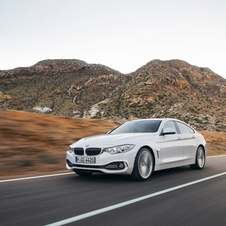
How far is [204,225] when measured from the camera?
3641 millimetres

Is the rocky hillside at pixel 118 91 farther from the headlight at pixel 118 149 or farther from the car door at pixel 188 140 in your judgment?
the headlight at pixel 118 149

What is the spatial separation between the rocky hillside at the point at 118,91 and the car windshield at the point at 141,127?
39781mm

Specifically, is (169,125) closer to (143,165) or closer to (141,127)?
(141,127)

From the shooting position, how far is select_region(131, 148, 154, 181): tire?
20.5 feet

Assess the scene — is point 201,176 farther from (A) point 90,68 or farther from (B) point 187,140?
(A) point 90,68

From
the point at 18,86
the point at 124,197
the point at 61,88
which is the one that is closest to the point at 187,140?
the point at 124,197

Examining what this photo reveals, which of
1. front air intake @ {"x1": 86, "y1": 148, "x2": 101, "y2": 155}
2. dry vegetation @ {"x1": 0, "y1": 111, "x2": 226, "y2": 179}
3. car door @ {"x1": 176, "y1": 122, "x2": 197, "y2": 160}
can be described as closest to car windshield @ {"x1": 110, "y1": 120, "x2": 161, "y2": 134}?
car door @ {"x1": 176, "y1": 122, "x2": 197, "y2": 160}

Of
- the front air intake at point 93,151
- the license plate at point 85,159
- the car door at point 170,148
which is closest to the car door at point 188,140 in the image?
the car door at point 170,148

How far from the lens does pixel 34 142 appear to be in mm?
10477

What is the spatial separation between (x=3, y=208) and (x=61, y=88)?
78.3 m

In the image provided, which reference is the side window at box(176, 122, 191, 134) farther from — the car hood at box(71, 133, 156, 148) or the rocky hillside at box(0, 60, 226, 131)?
the rocky hillside at box(0, 60, 226, 131)

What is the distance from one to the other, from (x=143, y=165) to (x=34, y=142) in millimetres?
5311

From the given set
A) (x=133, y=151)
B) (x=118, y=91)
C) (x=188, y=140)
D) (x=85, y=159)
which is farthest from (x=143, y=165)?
(x=118, y=91)

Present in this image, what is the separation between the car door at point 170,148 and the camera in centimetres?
711
